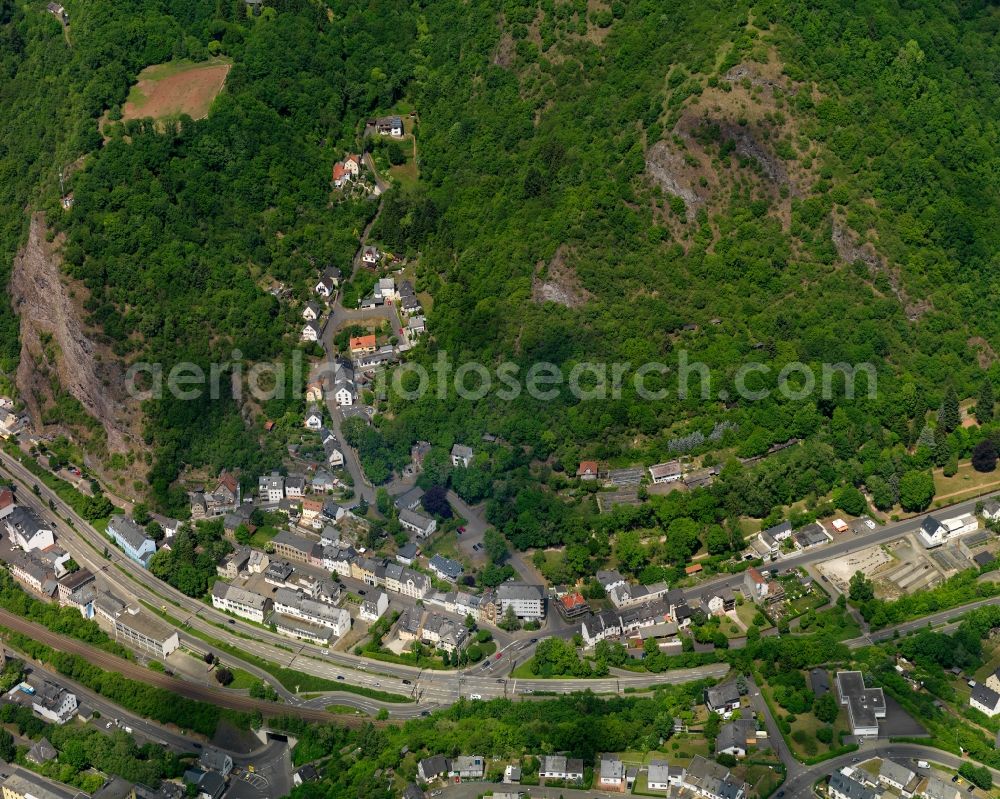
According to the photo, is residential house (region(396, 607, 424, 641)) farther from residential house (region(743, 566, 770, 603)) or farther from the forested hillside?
residential house (region(743, 566, 770, 603))

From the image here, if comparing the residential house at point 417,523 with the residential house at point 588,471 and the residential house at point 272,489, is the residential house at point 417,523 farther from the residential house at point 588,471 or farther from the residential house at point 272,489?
the residential house at point 588,471

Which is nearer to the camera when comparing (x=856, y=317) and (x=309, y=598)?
(x=309, y=598)

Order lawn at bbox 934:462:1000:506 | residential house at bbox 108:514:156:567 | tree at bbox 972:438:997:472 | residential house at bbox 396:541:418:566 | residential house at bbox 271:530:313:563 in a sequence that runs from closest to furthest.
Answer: residential house at bbox 396:541:418:566, residential house at bbox 271:530:313:563, residential house at bbox 108:514:156:567, lawn at bbox 934:462:1000:506, tree at bbox 972:438:997:472

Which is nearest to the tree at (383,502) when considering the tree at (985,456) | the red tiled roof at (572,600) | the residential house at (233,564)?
the residential house at (233,564)

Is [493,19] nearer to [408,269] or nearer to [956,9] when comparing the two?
[408,269]

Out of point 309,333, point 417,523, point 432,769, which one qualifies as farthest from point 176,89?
point 432,769

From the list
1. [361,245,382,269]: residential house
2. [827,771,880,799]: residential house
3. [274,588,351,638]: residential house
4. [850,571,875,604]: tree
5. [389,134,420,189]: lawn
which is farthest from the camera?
[389,134,420,189]: lawn

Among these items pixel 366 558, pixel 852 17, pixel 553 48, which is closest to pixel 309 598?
pixel 366 558

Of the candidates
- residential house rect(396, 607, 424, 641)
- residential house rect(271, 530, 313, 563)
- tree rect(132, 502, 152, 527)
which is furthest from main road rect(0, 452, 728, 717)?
residential house rect(271, 530, 313, 563)
